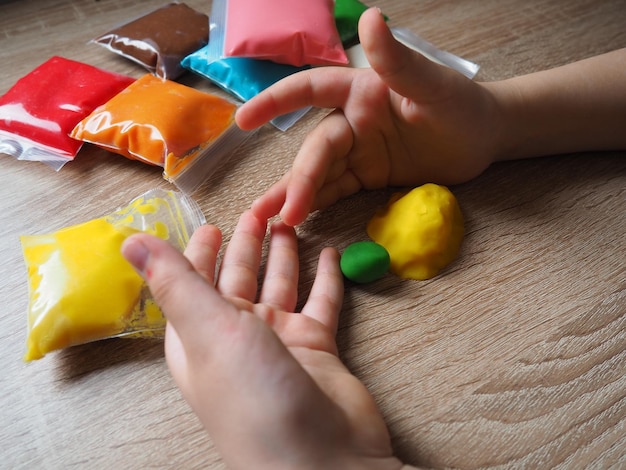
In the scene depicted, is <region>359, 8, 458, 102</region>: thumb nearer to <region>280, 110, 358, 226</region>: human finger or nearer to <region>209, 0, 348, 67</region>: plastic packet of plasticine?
<region>280, 110, 358, 226</region>: human finger

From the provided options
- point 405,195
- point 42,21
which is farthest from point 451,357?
point 42,21

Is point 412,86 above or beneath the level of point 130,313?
above

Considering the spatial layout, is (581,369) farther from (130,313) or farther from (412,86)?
(130,313)

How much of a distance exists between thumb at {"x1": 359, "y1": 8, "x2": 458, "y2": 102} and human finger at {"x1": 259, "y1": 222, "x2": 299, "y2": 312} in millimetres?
198

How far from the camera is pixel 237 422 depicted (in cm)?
39

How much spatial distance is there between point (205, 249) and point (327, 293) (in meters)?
0.13

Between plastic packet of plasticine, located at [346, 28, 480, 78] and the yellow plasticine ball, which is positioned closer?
the yellow plasticine ball

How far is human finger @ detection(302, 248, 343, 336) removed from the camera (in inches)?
20.4

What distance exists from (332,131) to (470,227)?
0.20 meters

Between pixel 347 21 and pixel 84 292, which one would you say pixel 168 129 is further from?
pixel 347 21

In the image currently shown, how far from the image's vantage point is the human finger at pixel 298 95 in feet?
1.93

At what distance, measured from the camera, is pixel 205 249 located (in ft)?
1.77

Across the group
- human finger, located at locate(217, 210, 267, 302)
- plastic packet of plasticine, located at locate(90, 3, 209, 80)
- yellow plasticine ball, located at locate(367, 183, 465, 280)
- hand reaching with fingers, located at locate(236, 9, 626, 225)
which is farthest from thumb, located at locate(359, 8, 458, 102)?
plastic packet of plasticine, located at locate(90, 3, 209, 80)

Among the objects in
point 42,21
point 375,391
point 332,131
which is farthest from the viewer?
point 42,21
